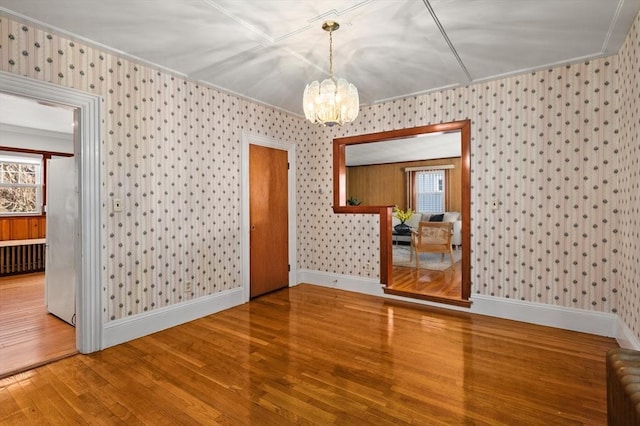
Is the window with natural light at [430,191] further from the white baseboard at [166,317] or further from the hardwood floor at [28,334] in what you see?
the hardwood floor at [28,334]

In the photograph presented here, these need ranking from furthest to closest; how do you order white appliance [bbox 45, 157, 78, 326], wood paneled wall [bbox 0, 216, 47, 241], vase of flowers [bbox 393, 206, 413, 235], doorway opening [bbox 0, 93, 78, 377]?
1. vase of flowers [bbox 393, 206, 413, 235]
2. wood paneled wall [bbox 0, 216, 47, 241]
3. white appliance [bbox 45, 157, 78, 326]
4. doorway opening [bbox 0, 93, 78, 377]

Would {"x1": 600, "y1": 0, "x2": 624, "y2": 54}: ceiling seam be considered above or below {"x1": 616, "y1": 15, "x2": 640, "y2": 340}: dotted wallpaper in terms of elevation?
above

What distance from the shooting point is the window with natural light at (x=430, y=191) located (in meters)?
9.42

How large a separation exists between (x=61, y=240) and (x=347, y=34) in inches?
136

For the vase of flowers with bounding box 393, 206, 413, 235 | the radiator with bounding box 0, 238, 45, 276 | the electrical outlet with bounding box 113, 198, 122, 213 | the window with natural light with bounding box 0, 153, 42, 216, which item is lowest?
the radiator with bounding box 0, 238, 45, 276

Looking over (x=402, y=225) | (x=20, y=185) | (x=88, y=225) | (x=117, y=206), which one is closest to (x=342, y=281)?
(x=117, y=206)

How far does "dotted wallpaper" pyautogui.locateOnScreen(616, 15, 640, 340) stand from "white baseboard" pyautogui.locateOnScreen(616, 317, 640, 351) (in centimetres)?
4

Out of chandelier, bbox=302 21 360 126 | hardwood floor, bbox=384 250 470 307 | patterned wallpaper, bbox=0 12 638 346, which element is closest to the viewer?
chandelier, bbox=302 21 360 126

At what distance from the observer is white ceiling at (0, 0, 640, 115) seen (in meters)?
2.13

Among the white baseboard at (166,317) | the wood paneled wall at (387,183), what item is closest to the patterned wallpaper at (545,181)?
the white baseboard at (166,317)

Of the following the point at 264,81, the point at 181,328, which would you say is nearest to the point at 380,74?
the point at 264,81

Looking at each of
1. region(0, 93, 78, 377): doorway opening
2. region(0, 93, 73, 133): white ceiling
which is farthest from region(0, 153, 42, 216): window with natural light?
region(0, 93, 73, 133): white ceiling

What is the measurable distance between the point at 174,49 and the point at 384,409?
124 inches

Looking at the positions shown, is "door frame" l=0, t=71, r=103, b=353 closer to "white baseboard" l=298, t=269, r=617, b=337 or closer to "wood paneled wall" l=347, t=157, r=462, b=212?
"white baseboard" l=298, t=269, r=617, b=337
